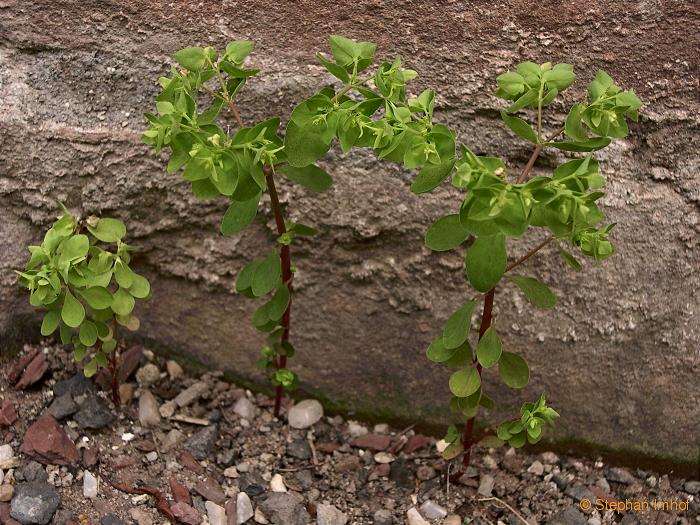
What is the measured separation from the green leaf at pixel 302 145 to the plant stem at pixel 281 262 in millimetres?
112

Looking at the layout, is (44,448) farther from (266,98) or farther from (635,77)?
(635,77)

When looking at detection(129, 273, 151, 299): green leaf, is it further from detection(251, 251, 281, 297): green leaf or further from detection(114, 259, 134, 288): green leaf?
detection(251, 251, 281, 297): green leaf

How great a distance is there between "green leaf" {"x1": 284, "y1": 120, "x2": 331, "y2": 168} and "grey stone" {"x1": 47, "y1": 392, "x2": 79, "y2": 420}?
0.83 meters

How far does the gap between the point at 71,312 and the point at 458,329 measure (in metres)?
0.75

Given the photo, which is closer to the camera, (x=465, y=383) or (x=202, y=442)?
(x=465, y=383)

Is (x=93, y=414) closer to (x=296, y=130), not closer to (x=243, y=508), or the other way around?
(x=243, y=508)

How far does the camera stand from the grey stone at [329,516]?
1.92 meters

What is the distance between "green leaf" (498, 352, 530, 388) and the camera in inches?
71.3

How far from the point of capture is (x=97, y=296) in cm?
180

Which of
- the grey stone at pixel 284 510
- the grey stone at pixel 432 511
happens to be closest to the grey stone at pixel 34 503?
the grey stone at pixel 284 510

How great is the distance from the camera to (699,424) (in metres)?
2.07

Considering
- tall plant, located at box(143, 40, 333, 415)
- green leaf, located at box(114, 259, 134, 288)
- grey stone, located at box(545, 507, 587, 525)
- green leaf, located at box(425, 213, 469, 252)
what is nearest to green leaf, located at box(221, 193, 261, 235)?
tall plant, located at box(143, 40, 333, 415)

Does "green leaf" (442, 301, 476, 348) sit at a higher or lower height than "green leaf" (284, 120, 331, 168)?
lower

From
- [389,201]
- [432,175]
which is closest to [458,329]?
[432,175]
